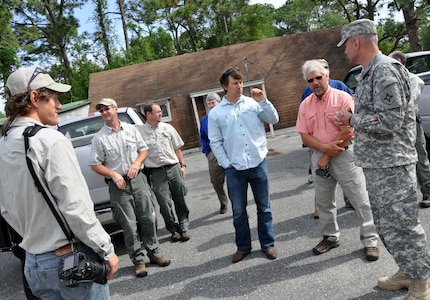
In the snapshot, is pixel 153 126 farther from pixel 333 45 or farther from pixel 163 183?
pixel 333 45

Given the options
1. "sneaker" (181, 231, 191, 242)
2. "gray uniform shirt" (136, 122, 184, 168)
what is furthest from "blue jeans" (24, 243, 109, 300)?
"sneaker" (181, 231, 191, 242)

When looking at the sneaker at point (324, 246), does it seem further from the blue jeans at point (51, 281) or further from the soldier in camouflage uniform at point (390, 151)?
the blue jeans at point (51, 281)

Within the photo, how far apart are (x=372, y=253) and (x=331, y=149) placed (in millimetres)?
1028

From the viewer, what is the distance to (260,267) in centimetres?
361

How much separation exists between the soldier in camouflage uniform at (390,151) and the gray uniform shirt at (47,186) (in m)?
1.88

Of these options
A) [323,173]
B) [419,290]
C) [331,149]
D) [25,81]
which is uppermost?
→ [25,81]

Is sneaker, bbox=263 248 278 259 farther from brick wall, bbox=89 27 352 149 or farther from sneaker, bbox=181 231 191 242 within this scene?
brick wall, bbox=89 27 352 149

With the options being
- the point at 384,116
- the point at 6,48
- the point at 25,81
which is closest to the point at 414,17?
the point at 384,116

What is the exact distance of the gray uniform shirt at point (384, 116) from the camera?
2377 millimetres

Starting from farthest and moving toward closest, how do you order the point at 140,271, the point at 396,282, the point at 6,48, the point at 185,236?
the point at 6,48 < the point at 185,236 < the point at 140,271 < the point at 396,282

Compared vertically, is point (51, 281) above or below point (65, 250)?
below

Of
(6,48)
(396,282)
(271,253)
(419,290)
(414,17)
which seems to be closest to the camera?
(419,290)

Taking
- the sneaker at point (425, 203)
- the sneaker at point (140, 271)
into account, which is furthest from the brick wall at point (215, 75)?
the sneaker at point (140, 271)

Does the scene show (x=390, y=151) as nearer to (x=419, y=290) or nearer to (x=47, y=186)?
(x=419, y=290)
